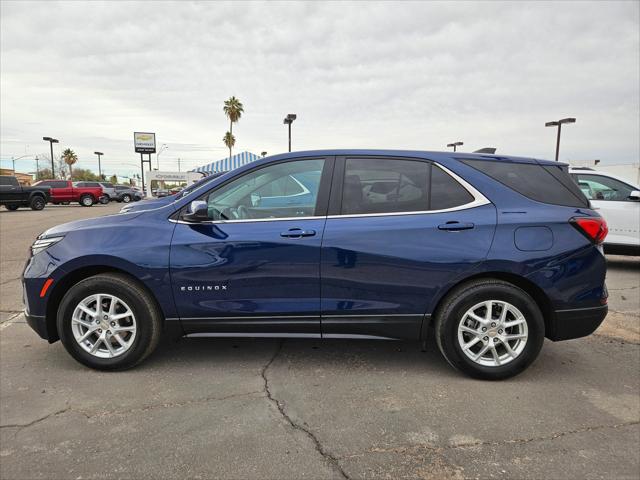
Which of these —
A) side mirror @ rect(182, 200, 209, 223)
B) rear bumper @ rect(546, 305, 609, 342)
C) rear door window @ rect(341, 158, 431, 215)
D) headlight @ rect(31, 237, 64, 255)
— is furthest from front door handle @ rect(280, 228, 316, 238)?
rear bumper @ rect(546, 305, 609, 342)

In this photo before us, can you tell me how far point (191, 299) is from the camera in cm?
312

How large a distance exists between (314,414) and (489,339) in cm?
142

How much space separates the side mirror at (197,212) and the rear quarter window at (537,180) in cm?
206

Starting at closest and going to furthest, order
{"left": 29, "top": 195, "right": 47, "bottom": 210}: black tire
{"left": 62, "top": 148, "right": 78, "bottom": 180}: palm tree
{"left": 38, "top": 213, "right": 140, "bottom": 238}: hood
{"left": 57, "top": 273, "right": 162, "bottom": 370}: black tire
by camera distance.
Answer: {"left": 57, "top": 273, "right": 162, "bottom": 370}: black tire
{"left": 38, "top": 213, "right": 140, "bottom": 238}: hood
{"left": 29, "top": 195, "right": 47, "bottom": 210}: black tire
{"left": 62, "top": 148, "right": 78, "bottom": 180}: palm tree

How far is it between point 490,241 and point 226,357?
7.74 feet

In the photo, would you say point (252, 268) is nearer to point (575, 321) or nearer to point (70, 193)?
point (575, 321)

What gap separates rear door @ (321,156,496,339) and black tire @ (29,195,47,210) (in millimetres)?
24048

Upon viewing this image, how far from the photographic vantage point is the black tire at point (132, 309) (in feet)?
10.3

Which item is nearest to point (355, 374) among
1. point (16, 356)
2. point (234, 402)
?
point (234, 402)

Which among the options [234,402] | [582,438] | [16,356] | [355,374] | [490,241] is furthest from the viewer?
[16,356]

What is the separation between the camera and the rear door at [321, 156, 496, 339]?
3018mm

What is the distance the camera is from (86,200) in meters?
29.1

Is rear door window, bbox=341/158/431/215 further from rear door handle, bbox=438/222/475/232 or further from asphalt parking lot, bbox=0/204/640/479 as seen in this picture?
asphalt parking lot, bbox=0/204/640/479

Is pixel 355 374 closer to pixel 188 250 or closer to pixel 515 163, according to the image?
pixel 188 250
